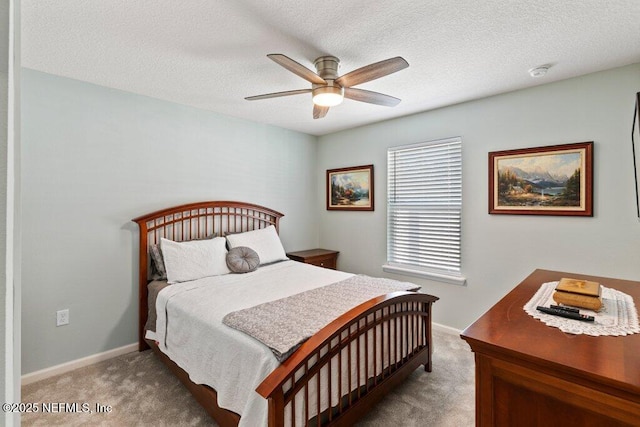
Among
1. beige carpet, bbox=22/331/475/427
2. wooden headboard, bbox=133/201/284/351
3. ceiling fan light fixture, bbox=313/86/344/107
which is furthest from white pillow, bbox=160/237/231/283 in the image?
ceiling fan light fixture, bbox=313/86/344/107

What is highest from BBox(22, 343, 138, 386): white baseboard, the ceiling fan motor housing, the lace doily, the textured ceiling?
the textured ceiling

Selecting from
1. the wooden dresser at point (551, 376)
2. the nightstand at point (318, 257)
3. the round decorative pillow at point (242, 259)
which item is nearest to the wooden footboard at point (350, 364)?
the wooden dresser at point (551, 376)

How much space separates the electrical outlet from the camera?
2.49m

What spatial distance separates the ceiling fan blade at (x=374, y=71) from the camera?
1764 mm

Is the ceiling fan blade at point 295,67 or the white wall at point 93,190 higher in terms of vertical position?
the ceiling fan blade at point 295,67

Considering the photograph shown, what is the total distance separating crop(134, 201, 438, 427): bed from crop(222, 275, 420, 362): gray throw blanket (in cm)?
4

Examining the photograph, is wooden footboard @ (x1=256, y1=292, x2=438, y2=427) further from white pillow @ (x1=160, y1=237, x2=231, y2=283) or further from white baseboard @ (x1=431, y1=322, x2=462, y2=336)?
white pillow @ (x1=160, y1=237, x2=231, y2=283)

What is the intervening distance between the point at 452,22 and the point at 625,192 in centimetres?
191

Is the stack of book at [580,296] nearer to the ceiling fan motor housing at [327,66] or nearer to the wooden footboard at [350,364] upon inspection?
the wooden footboard at [350,364]

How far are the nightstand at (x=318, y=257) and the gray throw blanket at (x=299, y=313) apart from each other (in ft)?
4.53

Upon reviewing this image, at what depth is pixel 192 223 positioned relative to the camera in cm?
328

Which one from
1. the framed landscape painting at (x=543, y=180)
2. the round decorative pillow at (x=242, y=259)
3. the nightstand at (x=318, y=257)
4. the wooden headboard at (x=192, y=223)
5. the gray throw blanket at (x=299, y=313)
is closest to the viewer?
the gray throw blanket at (x=299, y=313)

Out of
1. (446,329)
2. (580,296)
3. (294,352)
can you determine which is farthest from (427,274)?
(294,352)

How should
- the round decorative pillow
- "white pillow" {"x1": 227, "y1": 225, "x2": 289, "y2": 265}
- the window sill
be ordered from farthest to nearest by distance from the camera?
"white pillow" {"x1": 227, "y1": 225, "x2": 289, "y2": 265}
the window sill
the round decorative pillow
